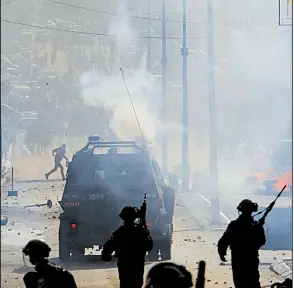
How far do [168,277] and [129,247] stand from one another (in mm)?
3459

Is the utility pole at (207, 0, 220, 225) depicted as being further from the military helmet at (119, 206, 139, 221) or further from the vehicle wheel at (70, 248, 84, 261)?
the military helmet at (119, 206, 139, 221)

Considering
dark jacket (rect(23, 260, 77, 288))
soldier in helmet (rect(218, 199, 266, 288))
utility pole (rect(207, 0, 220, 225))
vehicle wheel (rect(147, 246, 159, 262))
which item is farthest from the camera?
utility pole (rect(207, 0, 220, 225))

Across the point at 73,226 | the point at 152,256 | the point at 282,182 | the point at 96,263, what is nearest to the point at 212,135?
the point at 152,256

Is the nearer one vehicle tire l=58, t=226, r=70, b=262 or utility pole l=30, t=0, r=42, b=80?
vehicle tire l=58, t=226, r=70, b=262

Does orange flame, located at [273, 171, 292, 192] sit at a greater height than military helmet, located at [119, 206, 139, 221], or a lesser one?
greater

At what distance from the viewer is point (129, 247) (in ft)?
23.7

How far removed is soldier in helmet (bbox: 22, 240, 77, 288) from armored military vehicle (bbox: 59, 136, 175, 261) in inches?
216

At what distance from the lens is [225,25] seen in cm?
2684

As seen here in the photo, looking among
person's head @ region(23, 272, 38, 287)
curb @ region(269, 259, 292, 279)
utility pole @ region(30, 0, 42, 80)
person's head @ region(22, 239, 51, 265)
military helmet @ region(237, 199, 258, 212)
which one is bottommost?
curb @ region(269, 259, 292, 279)

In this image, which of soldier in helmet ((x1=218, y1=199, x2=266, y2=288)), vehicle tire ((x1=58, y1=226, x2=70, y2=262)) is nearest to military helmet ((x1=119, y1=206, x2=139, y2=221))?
soldier in helmet ((x1=218, y1=199, x2=266, y2=288))

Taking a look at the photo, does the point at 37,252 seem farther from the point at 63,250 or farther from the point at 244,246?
the point at 63,250

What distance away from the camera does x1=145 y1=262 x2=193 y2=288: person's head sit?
3783 millimetres

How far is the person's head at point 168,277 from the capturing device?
3.78 meters

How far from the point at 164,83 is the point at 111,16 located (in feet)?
11.9
